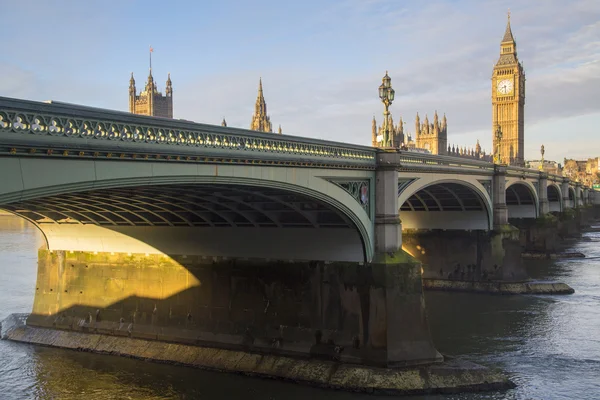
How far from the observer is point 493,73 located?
155250mm

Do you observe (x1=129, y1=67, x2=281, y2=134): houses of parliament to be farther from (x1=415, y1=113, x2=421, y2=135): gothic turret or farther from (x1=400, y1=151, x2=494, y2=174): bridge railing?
(x1=400, y1=151, x2=494, y2=174): bridge railing

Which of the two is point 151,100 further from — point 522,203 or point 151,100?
point 522,203

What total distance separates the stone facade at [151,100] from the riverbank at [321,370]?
4019 inches

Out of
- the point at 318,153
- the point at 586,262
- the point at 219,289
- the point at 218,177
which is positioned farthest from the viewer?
the point at 586,262

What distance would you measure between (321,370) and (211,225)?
683 cm

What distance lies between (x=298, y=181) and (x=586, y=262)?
40893 mm

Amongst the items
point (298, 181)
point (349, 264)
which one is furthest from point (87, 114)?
point (349, 264)

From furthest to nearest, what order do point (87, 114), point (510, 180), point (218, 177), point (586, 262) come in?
point (586, 262), point (510, 180), point (218, 177), point (87, 114)

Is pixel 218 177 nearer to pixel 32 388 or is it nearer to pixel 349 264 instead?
pixel 349 264

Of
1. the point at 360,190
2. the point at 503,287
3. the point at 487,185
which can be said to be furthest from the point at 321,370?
the point at 487,185

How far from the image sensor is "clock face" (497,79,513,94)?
6033 inches

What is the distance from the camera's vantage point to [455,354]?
2509 centimetres

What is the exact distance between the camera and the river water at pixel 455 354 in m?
20.6

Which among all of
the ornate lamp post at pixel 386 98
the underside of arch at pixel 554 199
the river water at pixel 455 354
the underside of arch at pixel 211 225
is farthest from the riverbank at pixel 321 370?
the underside of arch at pixel 554 199
